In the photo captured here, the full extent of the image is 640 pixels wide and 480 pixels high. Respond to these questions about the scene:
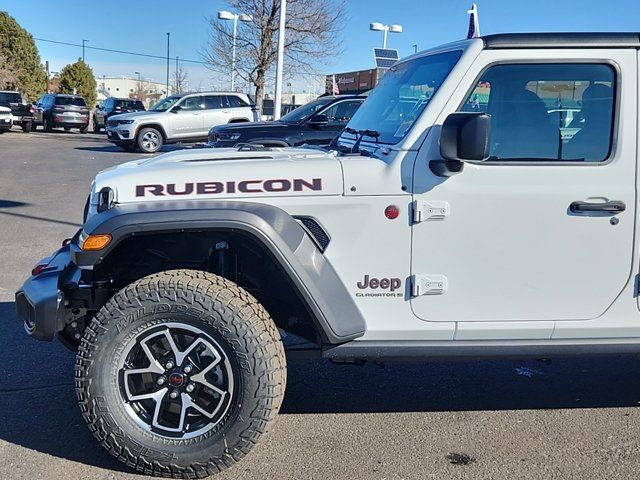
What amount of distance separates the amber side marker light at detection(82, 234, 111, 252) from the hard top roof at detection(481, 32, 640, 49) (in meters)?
2.00

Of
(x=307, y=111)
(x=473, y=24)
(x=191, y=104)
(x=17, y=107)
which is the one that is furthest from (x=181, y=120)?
(x=473, y=24)

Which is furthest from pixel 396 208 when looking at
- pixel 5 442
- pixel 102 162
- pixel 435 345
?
pixel 102 162

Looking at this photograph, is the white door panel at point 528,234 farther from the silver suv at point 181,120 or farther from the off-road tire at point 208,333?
the silver suv at point 181,120

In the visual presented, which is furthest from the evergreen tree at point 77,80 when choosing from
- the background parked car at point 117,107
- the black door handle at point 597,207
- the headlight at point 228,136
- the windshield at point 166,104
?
the black door handle at point 597,207

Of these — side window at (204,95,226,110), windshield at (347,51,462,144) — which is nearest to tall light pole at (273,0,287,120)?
side window at (204,95,226,110)

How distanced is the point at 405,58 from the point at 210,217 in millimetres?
1834

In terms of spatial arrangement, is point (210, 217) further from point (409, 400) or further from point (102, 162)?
point (102, 162)

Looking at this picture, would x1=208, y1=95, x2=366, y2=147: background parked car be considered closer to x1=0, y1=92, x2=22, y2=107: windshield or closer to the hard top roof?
the hard top roof

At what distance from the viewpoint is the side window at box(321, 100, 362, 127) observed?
41.2 ft

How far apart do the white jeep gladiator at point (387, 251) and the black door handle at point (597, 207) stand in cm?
1

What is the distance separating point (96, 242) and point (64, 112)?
95.7 ft

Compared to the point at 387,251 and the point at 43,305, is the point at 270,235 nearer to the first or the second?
the point at 387,251

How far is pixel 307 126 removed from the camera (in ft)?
40.7

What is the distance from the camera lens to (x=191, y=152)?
3871 mm
